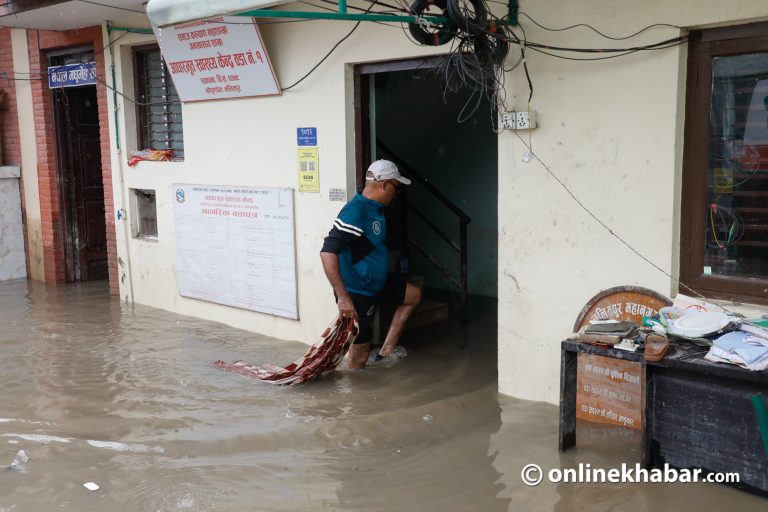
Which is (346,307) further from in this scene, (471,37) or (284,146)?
(471,37)

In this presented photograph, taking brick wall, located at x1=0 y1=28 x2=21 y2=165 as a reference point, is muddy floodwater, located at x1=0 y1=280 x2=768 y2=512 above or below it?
below

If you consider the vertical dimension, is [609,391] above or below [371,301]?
below

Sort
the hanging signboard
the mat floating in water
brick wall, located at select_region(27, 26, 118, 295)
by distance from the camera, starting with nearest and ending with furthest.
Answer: the mat floating in water → the hanging signboard → brick wall, located at select_region(27, 26, 118, 295)

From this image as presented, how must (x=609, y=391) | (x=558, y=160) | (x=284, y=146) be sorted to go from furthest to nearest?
Answer: (x=284, y=146) < (x=558, y=160) < (x=609, y=391)

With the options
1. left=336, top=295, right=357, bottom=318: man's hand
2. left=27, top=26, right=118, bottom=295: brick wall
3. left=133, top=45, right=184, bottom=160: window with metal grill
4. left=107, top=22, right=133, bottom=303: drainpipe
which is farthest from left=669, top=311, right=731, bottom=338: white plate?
left=27, top=26, right=118, bottom=295: brick wall

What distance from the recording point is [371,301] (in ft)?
21.5

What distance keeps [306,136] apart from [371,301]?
173cm

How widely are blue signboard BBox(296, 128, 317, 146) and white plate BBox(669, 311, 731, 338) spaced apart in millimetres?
3812

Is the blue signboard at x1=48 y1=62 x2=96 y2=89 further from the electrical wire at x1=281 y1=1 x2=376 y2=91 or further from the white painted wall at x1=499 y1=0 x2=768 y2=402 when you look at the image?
the white painted wall at x1=499 y1=0 x2=768 y2=402

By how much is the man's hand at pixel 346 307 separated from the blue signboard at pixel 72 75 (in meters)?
5.43

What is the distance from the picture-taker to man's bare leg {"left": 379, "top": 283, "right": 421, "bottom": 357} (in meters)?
6.78

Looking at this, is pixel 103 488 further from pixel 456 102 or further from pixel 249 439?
pixel 456 102

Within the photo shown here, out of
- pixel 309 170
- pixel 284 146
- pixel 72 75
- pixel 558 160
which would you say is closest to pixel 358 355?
pixel 309 170

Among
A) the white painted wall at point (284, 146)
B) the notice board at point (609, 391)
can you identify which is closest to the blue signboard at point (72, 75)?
the white painted wall at point (284, 146)
